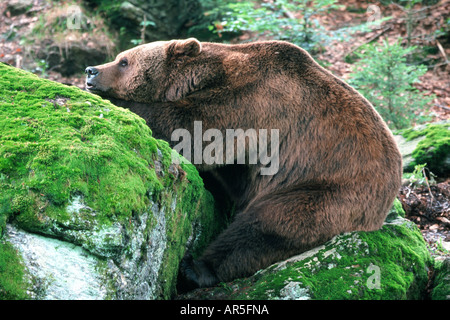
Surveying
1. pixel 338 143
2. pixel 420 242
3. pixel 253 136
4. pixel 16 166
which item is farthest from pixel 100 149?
pixel 420 242

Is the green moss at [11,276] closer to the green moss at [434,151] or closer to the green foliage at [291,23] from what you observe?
the green moss at [434,151]

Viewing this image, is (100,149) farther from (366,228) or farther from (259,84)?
(366,228)

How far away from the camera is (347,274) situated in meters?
3.67

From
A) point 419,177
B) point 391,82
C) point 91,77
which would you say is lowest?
point 419,177

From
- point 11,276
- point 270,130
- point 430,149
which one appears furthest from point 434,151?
point 11,276

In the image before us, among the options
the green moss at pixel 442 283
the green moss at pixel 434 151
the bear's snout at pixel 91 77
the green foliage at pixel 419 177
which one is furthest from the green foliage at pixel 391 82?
the bear's snout at pixel 91 77

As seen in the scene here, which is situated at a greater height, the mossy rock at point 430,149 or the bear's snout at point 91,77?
the bear's snout at point 91,77

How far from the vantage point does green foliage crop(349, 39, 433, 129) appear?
912cm

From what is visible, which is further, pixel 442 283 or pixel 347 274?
pixel 442 283

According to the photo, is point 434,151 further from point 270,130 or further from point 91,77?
point 91,77

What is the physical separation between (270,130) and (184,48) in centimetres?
135

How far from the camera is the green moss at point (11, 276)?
A: 2.51 metres

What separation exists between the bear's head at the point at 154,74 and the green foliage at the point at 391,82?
206 inches

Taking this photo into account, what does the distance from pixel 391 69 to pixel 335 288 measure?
6.83 m
